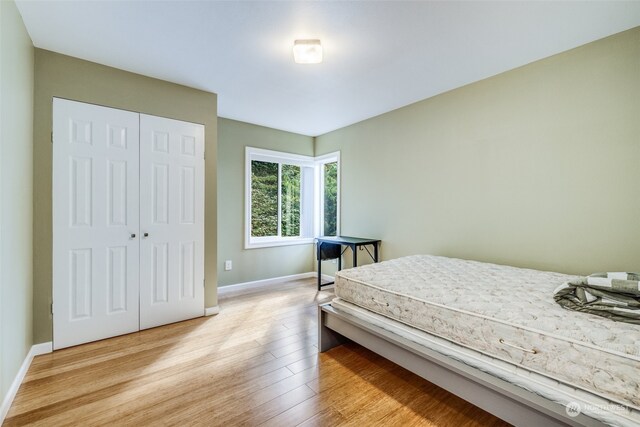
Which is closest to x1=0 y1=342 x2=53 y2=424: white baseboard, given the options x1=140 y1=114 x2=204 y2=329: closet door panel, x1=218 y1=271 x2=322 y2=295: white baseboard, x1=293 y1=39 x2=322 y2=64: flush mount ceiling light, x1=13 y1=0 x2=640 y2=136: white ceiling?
x1=140 y1=114 x2=204 y2=329: closet door panel

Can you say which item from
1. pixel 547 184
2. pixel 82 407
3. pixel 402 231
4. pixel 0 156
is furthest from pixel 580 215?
pixel 0 156

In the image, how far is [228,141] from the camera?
3875mm

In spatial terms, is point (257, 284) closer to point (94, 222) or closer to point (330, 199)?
point (330, 199)

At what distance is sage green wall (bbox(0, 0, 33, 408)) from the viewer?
1591 mm

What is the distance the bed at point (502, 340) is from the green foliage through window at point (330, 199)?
242 centimetres

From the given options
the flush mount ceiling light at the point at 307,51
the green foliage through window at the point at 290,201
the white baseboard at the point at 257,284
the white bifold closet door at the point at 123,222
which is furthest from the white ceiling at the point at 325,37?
the white baseboard at the point at 257,284

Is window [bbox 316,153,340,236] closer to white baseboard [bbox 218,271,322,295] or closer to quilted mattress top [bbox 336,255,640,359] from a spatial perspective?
white baseboard [bbox 218,271,322,295]

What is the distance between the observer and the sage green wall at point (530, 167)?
6.52 ft

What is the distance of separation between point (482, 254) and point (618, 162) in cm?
119

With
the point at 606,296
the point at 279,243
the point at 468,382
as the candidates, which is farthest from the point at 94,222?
the point at 606,296

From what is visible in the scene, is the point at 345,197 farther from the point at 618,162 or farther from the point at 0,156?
the point at 0,156

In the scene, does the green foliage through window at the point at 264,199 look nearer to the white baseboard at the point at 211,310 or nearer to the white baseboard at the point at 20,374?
the white baseboard at the point at 211,310

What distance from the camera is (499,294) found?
1.65 meters

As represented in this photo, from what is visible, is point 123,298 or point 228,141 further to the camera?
point 228,141
